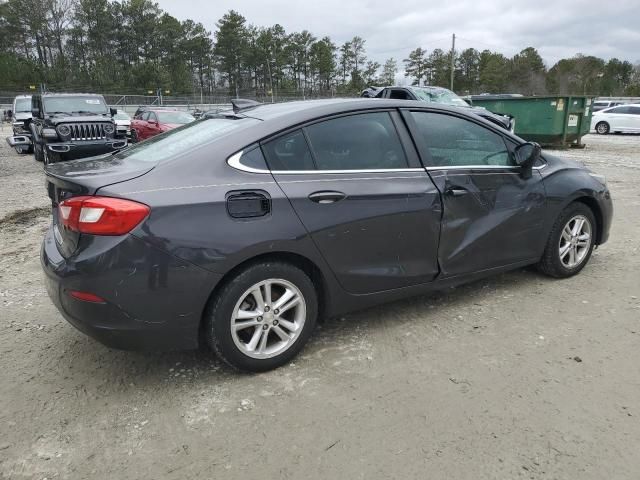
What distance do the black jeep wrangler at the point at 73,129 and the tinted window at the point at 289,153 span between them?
9.02 metres

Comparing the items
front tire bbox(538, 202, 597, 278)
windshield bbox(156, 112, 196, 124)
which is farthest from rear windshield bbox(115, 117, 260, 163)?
windshield bbox(156, 112, 196, 124)

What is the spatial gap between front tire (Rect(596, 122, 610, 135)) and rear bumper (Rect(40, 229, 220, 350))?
25.3 meters

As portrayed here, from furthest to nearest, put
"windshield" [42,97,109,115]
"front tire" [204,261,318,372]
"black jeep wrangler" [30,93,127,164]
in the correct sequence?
"windshield" [42,97,109,115] → "black jeep wrangler" [30,93,127,164] → "front tire" [204,261,318,372]

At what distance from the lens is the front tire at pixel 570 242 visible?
4.25 metres

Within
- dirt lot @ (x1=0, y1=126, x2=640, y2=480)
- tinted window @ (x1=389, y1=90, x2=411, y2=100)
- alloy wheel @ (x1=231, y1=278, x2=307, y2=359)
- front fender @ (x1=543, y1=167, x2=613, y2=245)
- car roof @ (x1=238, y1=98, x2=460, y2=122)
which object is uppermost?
tinted window @ (x1=389, y1=90, x2=411, y2=100)

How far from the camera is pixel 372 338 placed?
136 inches

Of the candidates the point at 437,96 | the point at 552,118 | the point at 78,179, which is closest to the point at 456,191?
the point at 78,179

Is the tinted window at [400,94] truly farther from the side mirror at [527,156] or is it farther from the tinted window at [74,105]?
the side mirror at [527,156]

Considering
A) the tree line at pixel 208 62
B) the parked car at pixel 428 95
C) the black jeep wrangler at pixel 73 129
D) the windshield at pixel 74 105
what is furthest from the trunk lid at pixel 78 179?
the tree line at pixel 208 62

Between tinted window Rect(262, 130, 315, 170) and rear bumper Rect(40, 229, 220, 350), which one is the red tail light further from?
tinted window Rect(262, 130, 315, 170)

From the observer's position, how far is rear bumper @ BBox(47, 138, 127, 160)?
10.7 m

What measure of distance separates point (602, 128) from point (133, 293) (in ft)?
84.3

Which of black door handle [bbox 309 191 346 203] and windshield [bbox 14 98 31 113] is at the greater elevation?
windshield [bbox 14 98 31 113]

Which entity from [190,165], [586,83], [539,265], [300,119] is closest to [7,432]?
[190,165]
